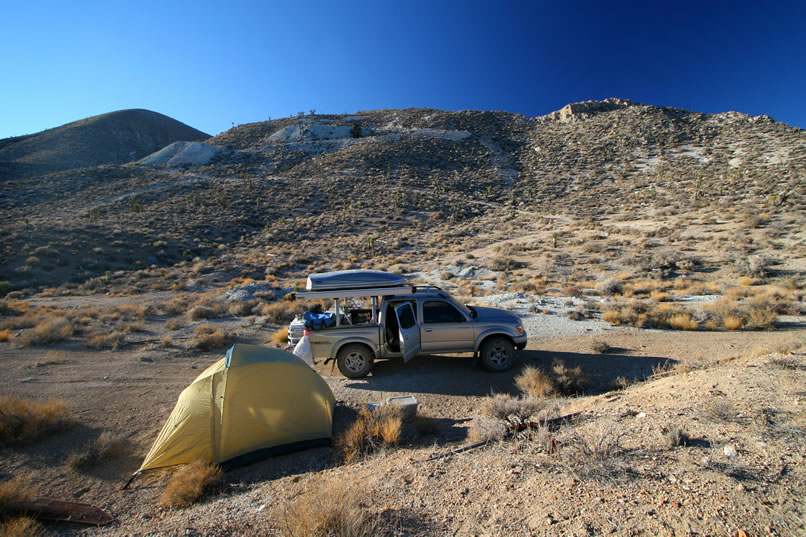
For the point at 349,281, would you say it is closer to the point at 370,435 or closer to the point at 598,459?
the point at 370,435

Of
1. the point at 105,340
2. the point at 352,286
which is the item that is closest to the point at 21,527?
the point at 352,286

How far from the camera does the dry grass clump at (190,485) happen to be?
406 centimetres

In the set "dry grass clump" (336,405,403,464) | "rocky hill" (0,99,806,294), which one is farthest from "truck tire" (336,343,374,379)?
"rocky hill" (0,99,806,294)

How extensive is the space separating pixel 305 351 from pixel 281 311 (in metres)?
7.47

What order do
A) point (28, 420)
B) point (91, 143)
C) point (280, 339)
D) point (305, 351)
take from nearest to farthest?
point (28, 420)
point (305, 351)
point (280, 339)
point (91, 143)

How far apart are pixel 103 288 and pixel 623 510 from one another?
29840 millimetres

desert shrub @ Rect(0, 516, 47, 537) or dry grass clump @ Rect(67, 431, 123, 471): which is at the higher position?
desert shrub @ Rect(0, 516, 47, 537)

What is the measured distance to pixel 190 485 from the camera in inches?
164

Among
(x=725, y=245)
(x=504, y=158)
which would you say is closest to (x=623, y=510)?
(x=725, y=245)

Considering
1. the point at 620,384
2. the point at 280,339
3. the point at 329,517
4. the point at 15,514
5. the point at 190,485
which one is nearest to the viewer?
the point at 329,517

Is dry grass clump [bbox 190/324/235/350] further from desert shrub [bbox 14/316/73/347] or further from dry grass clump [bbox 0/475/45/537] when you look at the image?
dry grass clump [bbox 0/475/45/537]

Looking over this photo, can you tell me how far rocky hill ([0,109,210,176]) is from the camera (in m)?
57.8

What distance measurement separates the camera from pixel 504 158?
59781 millimetres

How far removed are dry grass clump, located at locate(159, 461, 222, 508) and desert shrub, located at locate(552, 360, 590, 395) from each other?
610cm
